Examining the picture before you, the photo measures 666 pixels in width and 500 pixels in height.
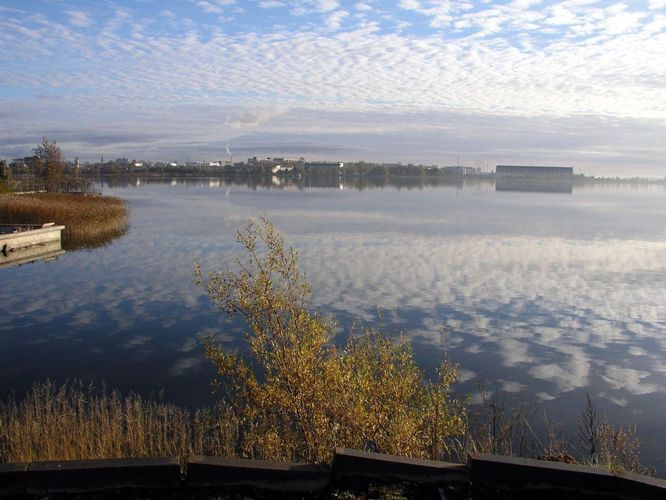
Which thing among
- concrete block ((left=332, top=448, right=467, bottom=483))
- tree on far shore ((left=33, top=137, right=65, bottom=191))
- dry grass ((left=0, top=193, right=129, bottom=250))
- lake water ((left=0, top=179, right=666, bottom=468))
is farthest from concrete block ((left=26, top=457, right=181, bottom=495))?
tree on far shore ((left=33, top=137, right=65, bottom=191))

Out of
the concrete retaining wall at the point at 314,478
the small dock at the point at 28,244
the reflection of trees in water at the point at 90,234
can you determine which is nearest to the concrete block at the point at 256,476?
the concrete retaining wall at the point at 314,478

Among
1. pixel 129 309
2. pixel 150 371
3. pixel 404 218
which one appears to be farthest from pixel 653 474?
pixel 404 218

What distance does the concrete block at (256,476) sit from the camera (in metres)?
5.52

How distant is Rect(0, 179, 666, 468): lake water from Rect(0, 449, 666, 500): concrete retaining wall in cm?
479

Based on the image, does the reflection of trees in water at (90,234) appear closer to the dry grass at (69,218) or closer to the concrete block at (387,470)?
the dry grass at (69,218)

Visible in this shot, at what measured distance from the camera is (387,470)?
566 cm

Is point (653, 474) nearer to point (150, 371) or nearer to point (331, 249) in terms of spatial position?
point (150, 371)

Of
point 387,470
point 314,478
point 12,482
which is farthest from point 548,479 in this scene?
point 12,482

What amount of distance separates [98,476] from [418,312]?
42.3 ft

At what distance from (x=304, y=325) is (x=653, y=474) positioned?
5109mm

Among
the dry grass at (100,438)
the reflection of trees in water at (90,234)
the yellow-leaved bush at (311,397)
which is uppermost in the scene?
the yellow-leaved bush at (311,397)

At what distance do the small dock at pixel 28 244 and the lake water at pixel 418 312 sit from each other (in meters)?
1.54

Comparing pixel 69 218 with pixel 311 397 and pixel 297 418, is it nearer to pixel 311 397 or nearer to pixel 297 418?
pixel 297 418

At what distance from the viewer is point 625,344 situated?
50.0ft
